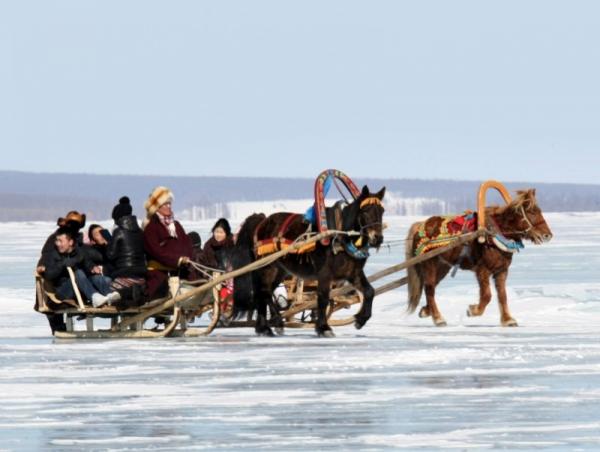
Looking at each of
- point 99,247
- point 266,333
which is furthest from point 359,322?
point 99,247

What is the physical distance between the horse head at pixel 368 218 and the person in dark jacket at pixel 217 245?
2.05 m

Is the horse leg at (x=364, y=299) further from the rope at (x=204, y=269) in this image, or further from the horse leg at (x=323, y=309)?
the rope at (x=204, y=269)

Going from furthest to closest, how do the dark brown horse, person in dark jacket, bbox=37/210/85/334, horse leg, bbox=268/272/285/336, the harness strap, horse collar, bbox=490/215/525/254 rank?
the dark brown horse → horse collar, bbox=490/215/525/254 → horse leg, bbox=268/272/285/336 → person in dark jacket, bbox=37/210/85/334 → the harness strap

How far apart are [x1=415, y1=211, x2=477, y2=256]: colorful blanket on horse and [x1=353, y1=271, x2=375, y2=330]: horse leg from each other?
81.5 inches

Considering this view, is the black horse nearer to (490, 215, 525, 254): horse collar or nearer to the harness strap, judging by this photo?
the harness strap

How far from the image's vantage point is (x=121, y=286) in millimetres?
19391

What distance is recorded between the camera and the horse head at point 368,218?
1931 cm

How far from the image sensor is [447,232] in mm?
21844

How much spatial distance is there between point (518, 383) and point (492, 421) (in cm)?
237

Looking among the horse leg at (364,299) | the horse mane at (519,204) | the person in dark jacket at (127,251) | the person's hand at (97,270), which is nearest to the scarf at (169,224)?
the person in dark jacket at (127,251)

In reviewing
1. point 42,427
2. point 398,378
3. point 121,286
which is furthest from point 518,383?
point 121,286

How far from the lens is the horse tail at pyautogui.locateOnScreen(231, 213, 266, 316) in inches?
816

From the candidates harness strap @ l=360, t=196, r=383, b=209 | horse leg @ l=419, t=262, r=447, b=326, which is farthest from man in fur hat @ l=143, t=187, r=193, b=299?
horse leg @ l=419, t=262, r=447, b=326

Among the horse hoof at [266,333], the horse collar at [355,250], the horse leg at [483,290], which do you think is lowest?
the horse hoof at [266,333]
